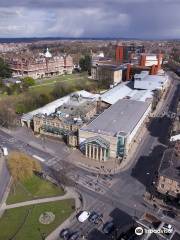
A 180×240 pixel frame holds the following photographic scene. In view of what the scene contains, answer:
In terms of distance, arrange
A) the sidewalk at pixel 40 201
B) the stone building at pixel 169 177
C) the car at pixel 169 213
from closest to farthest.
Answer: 1. the car at pixel 169 213
2. the sidewalk at pixel 40 201
3. the stone building at pixel 169 177

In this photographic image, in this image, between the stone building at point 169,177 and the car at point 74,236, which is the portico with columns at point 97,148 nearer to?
the stone building at point 169,177

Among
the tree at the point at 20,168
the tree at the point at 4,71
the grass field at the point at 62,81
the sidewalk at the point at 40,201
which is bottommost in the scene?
the sidewalk at the point at 40,201

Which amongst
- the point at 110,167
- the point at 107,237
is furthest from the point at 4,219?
the point at 110,167

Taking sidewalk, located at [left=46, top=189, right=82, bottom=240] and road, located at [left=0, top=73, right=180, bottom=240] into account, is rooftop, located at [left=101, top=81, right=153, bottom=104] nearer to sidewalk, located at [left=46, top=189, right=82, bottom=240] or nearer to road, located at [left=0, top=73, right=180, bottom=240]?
road, located at [left=0, top=73, right=180, bottom=240]

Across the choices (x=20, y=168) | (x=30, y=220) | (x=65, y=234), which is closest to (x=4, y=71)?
(x=20, y=168)

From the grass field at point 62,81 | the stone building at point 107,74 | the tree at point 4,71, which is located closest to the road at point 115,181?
the grass field at point 62,81

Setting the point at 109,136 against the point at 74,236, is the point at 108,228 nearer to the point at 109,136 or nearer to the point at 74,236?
the point at 74,236
